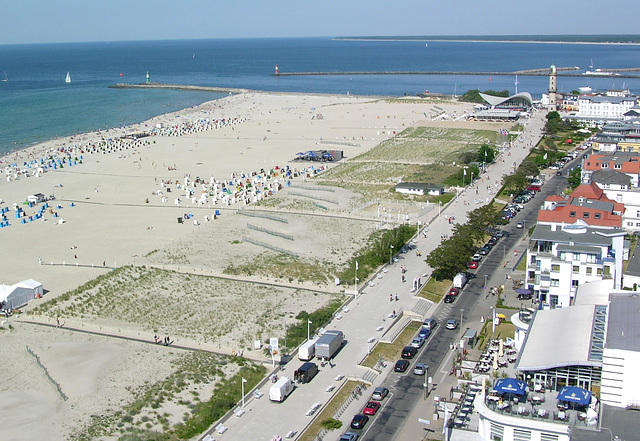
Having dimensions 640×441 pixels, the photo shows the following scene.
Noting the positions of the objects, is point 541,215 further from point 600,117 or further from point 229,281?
point 600,117

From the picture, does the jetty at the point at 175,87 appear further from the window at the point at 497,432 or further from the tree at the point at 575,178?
the window at the point at 497,432

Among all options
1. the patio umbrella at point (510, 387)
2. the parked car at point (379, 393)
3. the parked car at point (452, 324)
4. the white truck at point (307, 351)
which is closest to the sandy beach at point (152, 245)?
the white truck at point (307, 351)

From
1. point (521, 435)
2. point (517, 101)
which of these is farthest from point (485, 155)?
point (521, 435)

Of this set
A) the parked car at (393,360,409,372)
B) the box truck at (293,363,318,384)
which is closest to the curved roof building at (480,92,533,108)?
the parked car at (393,360,409,372)

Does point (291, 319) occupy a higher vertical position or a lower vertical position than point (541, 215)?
lower

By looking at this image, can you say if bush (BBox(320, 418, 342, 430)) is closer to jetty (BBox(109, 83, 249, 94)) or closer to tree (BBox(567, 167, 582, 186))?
tree (BBox(567, 167, 582, 186))

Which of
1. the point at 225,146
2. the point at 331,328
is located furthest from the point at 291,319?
the point at 225,146

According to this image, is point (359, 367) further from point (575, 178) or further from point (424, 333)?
point (575, 178)
